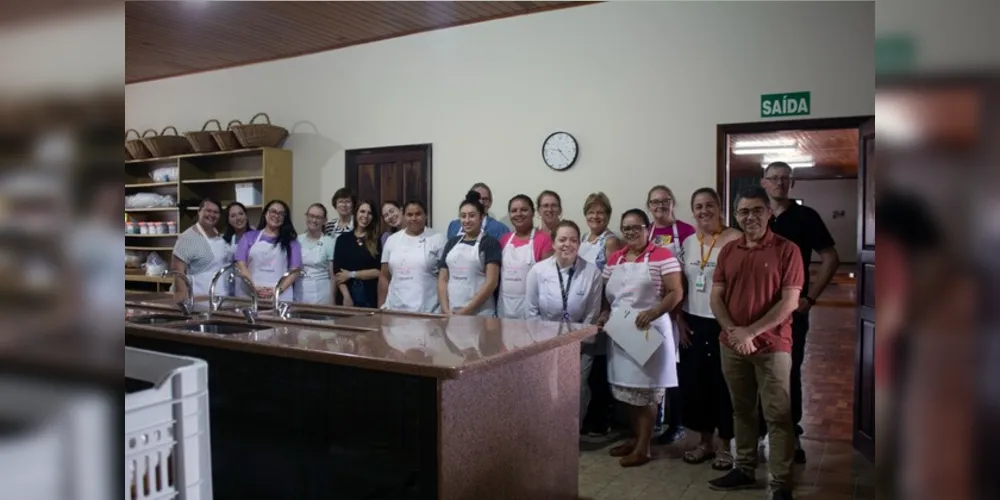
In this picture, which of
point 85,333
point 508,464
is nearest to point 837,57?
point 508,464

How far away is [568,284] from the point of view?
3.40 meters

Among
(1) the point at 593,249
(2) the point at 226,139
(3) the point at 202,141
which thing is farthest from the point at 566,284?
(3) the point at 202,141

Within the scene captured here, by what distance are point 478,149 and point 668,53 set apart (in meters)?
1.46

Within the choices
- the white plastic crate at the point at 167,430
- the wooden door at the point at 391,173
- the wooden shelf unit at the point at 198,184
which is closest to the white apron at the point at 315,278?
the wooden door at the point at 391,173

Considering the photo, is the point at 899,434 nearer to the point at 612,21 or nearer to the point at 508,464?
the point at 508,464

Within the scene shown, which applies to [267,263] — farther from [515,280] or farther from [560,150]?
[560,150]

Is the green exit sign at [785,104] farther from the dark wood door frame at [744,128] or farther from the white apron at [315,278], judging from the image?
the white apron at [315,278]

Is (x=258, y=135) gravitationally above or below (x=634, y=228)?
above

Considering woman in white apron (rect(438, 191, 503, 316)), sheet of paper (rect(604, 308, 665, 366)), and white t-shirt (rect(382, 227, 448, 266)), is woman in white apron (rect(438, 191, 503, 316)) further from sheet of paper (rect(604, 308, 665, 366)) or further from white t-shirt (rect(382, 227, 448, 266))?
sheet of paper (rect(604, 308, 665, 366))

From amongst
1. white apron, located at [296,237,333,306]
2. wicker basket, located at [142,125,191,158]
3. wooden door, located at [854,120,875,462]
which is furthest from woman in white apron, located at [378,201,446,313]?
wicker basket, located at [142,125,191,158]

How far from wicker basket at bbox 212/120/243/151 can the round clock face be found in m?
2.77

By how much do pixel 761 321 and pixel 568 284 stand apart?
1.02 meters

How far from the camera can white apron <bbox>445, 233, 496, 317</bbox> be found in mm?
3764

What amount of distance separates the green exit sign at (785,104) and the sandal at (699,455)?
6.21 ft
